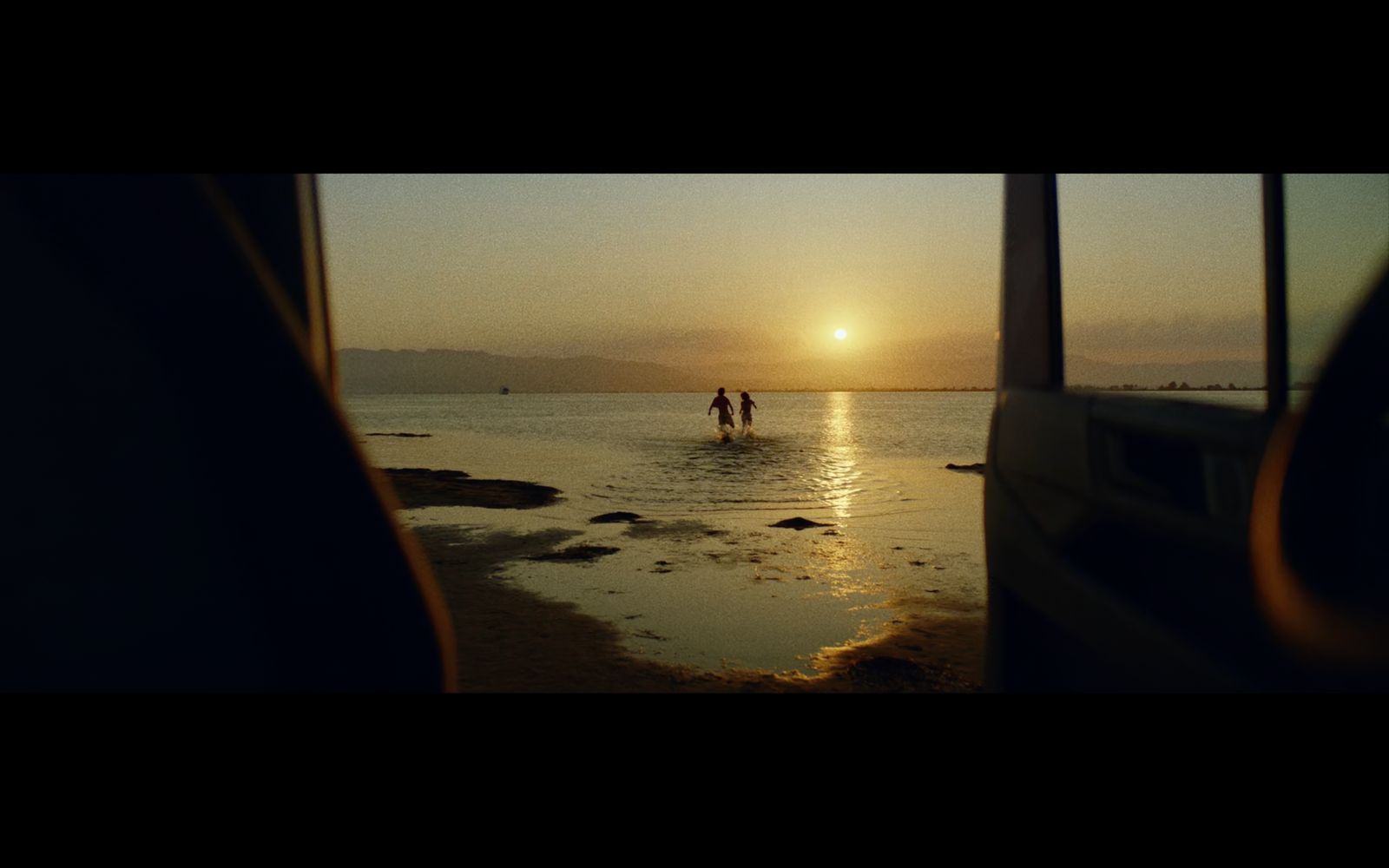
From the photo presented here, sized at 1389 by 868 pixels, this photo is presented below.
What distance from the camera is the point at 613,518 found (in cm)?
1191

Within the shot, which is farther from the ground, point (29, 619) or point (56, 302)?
point (56, 302)

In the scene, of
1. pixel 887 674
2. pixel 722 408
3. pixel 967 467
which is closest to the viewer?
pixel 887 674

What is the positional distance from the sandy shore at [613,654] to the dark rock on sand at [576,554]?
531 mm

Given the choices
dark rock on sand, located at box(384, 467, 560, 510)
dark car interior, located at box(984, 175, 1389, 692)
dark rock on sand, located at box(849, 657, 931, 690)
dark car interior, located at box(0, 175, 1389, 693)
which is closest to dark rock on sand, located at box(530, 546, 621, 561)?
dark rock on sand, located at box(384, 467, 560, 510)

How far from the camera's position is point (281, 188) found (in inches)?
57.3

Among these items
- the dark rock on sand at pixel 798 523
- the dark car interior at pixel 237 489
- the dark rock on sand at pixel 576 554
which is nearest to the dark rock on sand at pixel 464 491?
the dark rock on sand at pixel 576 554

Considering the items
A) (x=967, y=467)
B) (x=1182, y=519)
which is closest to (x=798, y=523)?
(x=1182, y=519)

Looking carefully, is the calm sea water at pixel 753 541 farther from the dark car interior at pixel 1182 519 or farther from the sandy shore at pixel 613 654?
the dark car interior at pixel 1182 519

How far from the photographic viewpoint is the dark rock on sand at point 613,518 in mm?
11573

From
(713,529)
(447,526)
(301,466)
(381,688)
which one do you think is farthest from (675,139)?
(447,526)

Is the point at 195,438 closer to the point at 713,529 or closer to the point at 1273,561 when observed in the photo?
the point at 1273,561

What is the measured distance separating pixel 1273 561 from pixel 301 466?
166cm

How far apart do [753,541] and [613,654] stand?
14.8ft

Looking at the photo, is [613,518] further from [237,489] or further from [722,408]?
[722,408]
